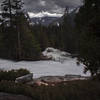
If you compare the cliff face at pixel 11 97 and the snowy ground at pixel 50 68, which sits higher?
the cliff face at pixel 11 97

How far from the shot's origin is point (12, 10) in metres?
34.8

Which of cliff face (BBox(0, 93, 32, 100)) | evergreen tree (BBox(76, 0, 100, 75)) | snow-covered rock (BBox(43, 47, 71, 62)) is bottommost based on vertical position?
snow-covered rock (BBox(43, 47, 71, 62))

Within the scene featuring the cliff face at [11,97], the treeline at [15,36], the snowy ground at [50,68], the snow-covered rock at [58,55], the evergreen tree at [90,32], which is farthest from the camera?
the snow-covered rock at [58,55]

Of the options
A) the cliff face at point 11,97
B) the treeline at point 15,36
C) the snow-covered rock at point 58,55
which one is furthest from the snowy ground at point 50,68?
the snow-covered rock at point 58,55

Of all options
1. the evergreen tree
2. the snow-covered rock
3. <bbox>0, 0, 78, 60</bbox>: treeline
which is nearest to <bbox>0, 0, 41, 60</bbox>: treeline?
<bbox>0, 0, 78, 60</bbox>: treeline

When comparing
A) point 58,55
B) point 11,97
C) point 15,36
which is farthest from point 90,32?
point 58,55

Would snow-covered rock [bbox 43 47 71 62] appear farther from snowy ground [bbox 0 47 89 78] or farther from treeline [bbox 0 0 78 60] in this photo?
snowy ground [bbox 0 47 89 78]

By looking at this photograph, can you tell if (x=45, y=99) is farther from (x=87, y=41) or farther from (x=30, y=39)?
(x=30, y=39)

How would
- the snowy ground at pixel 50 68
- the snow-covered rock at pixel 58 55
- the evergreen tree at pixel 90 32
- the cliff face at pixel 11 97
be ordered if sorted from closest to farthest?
the cliff face at pixel 11 97, the evergreen tree at pixel 90 32, the snowy ground at pixel 50 68, the snow-covered rock at pixel 58 55

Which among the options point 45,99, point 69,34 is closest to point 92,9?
point 45,99

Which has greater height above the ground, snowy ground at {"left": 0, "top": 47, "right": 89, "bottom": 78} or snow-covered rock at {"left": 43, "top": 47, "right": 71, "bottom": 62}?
snowy ground at {"left": 0, "top": 47, "right": 89, "bottom": 78}

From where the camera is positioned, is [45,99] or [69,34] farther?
[69,34]

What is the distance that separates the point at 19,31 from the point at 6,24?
2.28m

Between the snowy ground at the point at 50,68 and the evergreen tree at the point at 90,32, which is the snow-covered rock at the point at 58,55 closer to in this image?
the snowy ground at the point at 50,68
